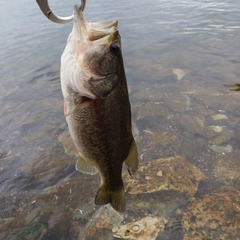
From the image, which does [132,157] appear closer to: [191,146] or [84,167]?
[84,167]

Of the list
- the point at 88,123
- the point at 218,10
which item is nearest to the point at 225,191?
the point at 88,123

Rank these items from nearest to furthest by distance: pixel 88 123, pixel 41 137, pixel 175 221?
pixel 88 123, pixel 175 221, pixel 41 137

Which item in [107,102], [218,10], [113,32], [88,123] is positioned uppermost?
[113,32]

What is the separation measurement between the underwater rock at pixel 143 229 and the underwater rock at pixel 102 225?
3.7 inches

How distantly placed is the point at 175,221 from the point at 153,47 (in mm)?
8357

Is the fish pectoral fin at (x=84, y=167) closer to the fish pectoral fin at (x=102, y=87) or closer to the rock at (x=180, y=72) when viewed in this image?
the fish pectoral fin at (x=102, y=87)

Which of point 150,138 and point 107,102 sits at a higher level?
point 107,102

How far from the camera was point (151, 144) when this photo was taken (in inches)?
200

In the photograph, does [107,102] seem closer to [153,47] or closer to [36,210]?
[36,210]

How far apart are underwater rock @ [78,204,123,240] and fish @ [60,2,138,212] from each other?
1449mm

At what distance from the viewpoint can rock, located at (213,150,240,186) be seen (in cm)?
412

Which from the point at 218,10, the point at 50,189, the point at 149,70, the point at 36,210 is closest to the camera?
the point at 36,210

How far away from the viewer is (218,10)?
48.9 feet

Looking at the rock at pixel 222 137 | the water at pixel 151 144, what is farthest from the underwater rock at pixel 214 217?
the rock at pixel 222 137
